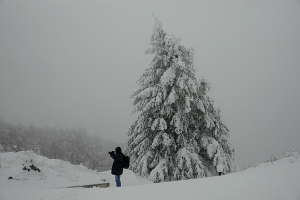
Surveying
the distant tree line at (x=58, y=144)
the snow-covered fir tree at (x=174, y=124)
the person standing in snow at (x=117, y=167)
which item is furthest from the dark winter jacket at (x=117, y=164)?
the distant tree line at (x=58, y=144)

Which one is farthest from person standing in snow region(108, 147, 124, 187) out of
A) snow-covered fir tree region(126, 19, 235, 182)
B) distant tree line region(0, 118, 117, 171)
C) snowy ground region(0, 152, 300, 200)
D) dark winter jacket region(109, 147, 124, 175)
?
distant tree line region(0, 118, 117, 171)

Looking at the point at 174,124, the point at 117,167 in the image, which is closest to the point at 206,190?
the point at 117,167

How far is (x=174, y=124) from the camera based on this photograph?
41.3ft

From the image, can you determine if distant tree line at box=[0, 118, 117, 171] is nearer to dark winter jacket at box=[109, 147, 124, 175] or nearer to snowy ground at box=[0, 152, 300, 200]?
dark winter jacket at box=[109, 147, 124, 175]

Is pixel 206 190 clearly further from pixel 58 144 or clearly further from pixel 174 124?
pixel 58 144

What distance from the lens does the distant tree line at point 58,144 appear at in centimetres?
7994

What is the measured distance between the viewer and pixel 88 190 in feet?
17.5

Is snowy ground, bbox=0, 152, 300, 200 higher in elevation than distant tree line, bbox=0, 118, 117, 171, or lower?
lower

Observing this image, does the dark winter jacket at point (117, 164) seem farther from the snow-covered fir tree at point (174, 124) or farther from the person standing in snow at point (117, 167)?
the snow-covered fir tree at point (174, 124)

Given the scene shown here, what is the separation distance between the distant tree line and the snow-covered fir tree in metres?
72.4

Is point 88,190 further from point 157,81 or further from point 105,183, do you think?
point 157,81

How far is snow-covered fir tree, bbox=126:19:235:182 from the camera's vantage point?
476 inches

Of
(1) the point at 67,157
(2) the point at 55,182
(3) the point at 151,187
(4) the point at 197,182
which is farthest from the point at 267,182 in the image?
(1) the point at 67,157

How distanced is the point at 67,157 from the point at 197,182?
88.5 m
